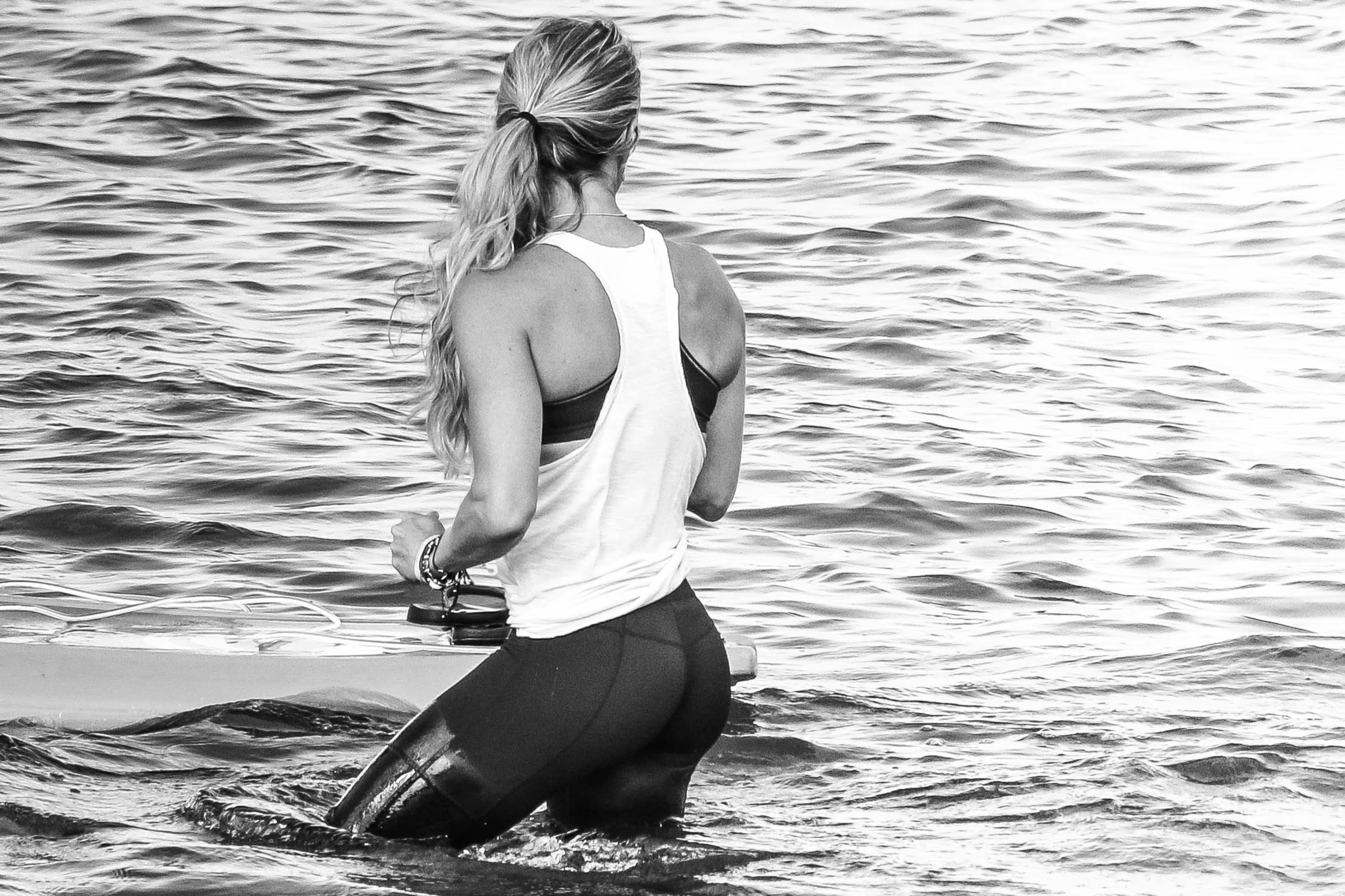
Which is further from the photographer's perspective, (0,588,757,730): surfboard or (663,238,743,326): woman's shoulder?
(0,588,757,730): surfboard

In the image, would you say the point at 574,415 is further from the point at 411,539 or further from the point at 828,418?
the point at 828,418

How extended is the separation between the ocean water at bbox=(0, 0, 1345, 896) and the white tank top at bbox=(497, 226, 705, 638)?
47cm

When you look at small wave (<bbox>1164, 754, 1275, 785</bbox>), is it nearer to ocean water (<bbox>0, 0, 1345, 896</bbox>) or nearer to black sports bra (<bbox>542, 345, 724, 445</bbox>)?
ocean water (<bbox>0, 0, 1345, 896</bbox>)

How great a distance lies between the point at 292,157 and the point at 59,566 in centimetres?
718

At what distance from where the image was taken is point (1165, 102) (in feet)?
49.5

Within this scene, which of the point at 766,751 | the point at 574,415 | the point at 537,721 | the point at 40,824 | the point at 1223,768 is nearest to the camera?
the point at 574,415

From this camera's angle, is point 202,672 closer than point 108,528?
Yes

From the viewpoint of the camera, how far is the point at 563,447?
283 cm

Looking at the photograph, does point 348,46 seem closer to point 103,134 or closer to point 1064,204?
point 103,134

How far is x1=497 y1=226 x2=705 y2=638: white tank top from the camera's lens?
2.82 metres

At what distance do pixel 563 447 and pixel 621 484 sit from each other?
12 cm

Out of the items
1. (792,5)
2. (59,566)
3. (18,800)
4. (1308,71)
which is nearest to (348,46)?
(792,5)

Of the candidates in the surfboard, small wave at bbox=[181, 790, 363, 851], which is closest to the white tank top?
small wave at bbox=[181, 790, 363, 851]

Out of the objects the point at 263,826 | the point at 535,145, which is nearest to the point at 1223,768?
the point at 263,826
